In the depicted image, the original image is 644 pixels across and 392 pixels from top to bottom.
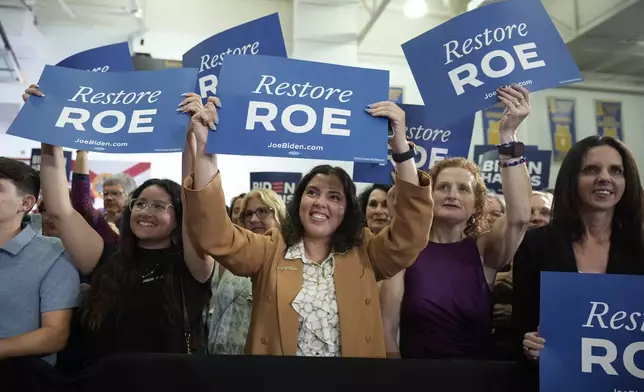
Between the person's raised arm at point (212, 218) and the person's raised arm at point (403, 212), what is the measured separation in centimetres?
37

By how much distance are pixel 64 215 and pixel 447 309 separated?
1327 mm

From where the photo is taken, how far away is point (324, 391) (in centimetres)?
136

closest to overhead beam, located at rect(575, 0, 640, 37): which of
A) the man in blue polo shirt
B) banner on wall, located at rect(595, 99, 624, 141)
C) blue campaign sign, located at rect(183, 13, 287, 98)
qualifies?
banner on wall, located at rect(595, 99, 624, 141)

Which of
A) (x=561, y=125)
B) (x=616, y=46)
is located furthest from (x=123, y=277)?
(x=561, y=125)

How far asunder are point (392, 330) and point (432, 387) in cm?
43

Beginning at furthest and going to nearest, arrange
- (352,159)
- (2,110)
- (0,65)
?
(2,110), (0,65), (352,159)

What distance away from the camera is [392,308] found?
1812 millimetres

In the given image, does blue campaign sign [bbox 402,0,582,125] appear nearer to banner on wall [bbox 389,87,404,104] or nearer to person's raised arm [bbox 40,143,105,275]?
person's raised arm [bbox 40,143,105,275]

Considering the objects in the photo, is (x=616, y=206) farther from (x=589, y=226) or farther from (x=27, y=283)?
(x=27, y=283)

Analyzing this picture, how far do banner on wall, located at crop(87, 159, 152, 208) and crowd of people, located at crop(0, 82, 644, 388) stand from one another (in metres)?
5.39

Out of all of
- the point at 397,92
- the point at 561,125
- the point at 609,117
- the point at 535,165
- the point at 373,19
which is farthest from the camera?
the point at 609,117

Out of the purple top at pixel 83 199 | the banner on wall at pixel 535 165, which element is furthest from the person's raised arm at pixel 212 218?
the banner on wall at pixel 535 165

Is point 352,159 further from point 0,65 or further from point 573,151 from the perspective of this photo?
point 0,65

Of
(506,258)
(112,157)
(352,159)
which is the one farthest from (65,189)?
(112,157)
